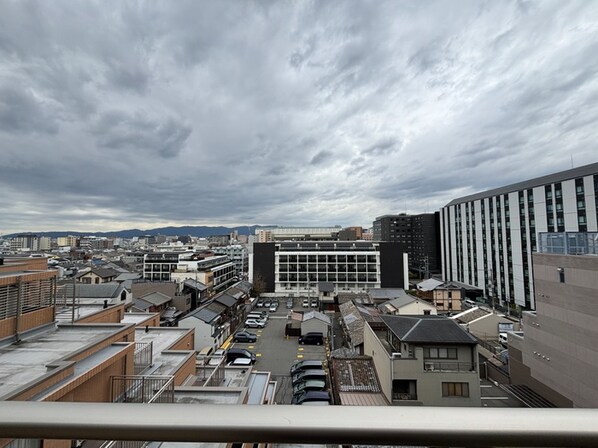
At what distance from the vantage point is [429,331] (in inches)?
377

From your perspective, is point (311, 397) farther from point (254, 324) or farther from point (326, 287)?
point (326, 287)

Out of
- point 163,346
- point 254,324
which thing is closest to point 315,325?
point 254,324

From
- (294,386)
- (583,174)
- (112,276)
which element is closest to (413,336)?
(294,386)

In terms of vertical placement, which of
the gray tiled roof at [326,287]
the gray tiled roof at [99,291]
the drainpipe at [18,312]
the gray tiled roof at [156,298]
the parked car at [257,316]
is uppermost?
the drainpipe at [18,312]

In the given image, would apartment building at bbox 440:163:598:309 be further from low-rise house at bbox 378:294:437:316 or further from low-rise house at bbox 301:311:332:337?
low-rise house at bbox 301:311:332:337

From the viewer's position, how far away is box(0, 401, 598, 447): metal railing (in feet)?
1.66

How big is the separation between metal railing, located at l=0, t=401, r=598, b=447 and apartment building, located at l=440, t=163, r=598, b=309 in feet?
89.1

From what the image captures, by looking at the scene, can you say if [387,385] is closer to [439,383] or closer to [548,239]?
[439,383]

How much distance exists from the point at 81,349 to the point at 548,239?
15.2 meters

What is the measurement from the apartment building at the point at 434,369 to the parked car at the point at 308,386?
2.63 m

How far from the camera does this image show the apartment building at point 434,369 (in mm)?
8961

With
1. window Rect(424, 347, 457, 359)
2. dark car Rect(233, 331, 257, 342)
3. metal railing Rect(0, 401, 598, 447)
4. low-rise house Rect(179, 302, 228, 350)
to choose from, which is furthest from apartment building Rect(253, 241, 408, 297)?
metal railing Rect(0, 401, 598, 447)

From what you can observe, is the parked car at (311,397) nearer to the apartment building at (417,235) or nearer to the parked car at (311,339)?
the parked car at (311,339)

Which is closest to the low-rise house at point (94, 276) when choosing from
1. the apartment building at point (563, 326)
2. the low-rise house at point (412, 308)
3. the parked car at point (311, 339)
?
the parked car at point (311, 339)
